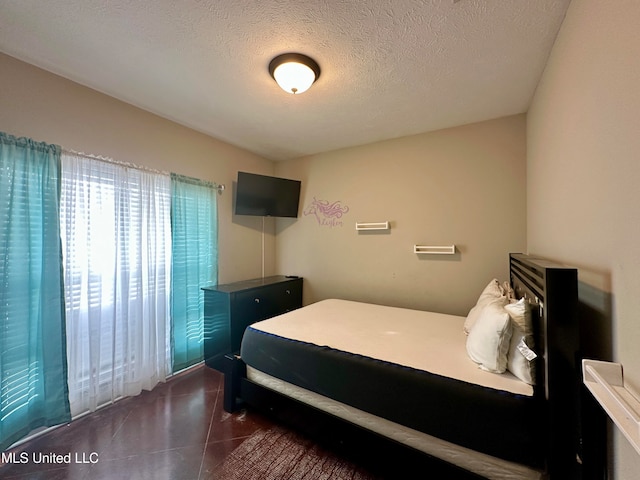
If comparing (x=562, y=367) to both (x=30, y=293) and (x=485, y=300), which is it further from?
(x=30, y=293)

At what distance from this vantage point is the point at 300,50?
5.29 ft

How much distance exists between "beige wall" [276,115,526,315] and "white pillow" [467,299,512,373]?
55.8 inches

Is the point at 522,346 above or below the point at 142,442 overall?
above

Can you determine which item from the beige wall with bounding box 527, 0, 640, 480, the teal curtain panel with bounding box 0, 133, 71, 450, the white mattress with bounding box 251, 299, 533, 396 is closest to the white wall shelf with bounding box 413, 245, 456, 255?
the white mattress with bounding box 251, 299, 533, 396

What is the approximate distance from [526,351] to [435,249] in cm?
161

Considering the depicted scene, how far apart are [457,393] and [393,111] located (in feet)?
7.53

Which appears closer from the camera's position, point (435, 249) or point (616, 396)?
point (616, 396)

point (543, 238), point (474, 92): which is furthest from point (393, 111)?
point (543, 238)

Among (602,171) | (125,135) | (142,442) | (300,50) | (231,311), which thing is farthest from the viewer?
(231,311)

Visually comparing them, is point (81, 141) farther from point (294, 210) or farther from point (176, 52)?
point (294, 210)

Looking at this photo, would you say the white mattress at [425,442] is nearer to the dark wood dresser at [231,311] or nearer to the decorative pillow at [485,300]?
the decorative pillow at [485,300]

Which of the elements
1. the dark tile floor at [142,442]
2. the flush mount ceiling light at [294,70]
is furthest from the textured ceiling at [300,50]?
the dark tile floor at [142,442]

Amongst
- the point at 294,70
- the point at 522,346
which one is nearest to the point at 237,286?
the point at 294,70

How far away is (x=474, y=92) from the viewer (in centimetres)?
204
